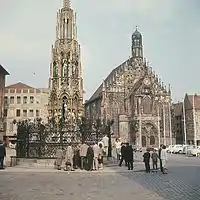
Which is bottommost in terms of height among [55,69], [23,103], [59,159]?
[59,159]

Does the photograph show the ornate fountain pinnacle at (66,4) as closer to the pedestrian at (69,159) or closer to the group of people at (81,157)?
the group of people at (81,157)

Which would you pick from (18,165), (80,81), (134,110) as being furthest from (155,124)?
(18,165)

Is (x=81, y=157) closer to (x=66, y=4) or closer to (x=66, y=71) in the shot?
(x=66, y=71)

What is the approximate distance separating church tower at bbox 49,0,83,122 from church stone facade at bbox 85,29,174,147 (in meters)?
26.9

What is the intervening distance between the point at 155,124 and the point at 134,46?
69.4ft

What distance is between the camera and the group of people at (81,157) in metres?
19.7

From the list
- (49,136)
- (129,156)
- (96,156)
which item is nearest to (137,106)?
(49,136)

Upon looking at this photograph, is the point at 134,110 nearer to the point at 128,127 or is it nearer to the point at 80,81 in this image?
the point at 128,127

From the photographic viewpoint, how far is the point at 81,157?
813 inches

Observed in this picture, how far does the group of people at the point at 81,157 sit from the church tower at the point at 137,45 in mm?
58938

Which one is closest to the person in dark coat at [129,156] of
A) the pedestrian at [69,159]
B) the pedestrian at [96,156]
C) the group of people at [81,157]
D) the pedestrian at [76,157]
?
the group of people at [81,157]

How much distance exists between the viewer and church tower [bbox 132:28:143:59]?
257 ft

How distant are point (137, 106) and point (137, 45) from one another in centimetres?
1799

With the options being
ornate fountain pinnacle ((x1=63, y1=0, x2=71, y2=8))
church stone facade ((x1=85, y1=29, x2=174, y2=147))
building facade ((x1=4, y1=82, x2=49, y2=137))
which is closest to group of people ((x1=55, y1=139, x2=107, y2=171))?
ornate fountain pinnacle ((x1=63, y1=0, x2=71, y2=8))
